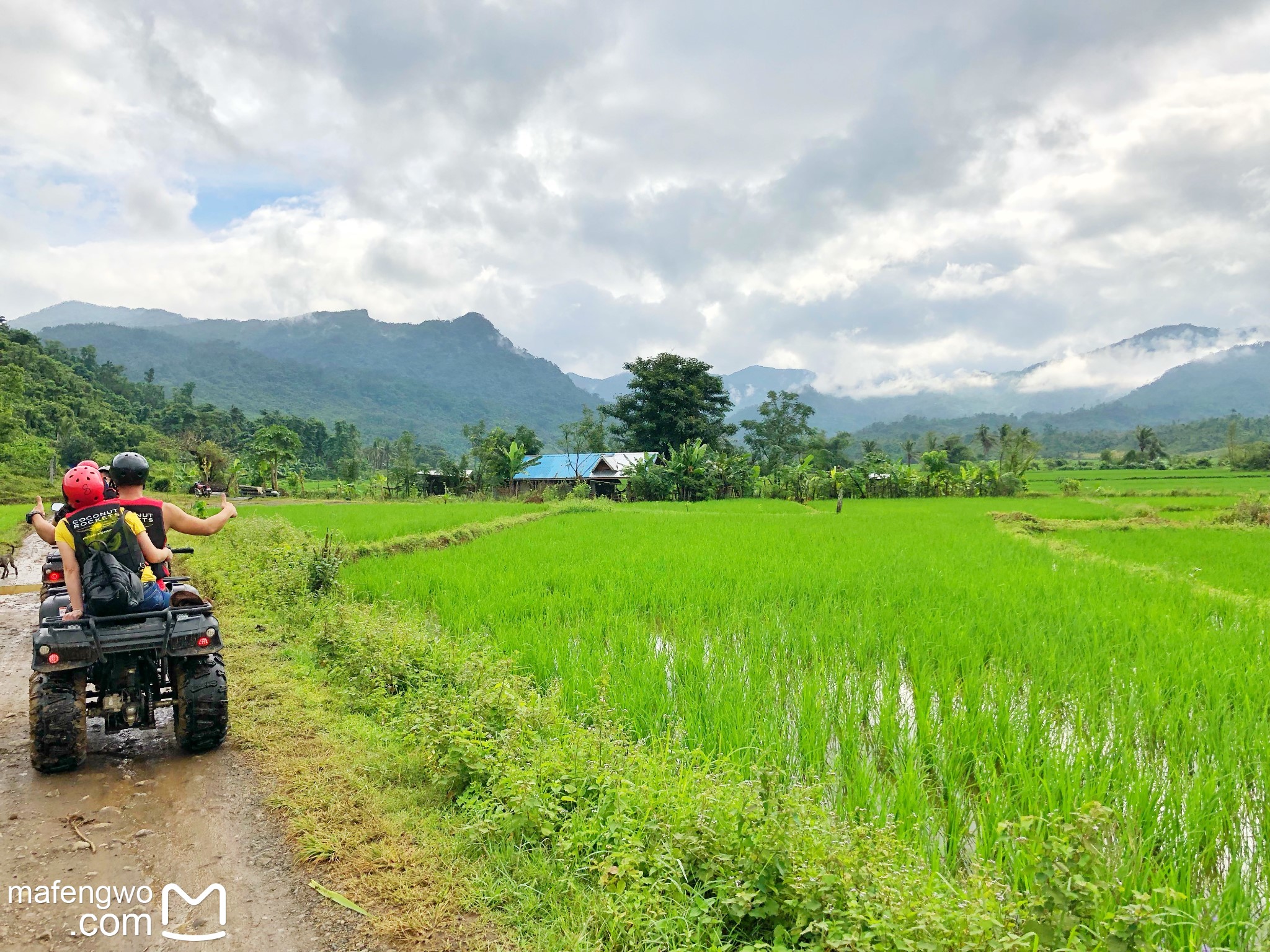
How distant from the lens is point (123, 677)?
11.4ft

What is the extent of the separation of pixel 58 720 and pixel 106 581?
687mm

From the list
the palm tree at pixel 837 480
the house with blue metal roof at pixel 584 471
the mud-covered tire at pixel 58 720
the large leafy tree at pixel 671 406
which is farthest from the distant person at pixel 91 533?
the large leafy tree at pixel 671 406

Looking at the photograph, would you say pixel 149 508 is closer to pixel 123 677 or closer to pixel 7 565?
pixel 123 677

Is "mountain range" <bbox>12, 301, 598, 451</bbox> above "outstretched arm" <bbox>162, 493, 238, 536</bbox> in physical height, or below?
above

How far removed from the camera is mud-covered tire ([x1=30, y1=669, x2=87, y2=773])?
125 inches

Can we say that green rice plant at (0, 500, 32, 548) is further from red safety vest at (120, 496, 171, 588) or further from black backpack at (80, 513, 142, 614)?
black backpack at (80, 513, 142, 614)

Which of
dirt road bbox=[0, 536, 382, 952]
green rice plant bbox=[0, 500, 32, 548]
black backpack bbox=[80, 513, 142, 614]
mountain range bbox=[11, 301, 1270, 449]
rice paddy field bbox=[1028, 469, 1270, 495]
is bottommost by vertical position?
rice paddy field bbox=[1028, 469, 1270, 495]

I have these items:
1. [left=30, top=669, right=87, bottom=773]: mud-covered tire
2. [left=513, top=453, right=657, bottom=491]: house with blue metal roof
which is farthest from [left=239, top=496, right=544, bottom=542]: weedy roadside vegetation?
[left=513, top=453, right=657, bottom=491]: house with blue metal roof

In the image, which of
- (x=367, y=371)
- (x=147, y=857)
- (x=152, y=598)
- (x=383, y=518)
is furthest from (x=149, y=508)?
(x=367, y=371)

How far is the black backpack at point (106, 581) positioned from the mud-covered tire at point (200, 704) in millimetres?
451

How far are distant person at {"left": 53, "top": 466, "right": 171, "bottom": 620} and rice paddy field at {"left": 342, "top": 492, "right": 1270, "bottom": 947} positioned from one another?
228 centimetres

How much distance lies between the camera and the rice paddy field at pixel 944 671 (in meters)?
2.66

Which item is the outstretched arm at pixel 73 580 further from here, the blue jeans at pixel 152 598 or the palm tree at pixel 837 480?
the palm tree at pixel 837 480

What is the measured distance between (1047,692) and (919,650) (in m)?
0.89
